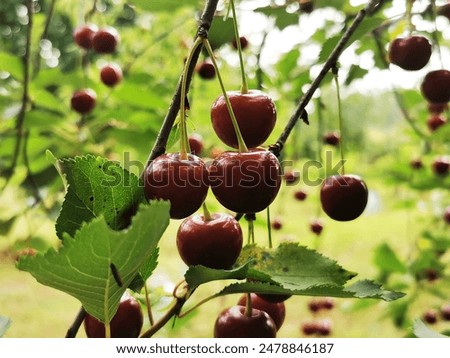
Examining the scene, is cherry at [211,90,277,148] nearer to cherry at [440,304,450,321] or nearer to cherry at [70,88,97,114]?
cherry at [70,88,97,114]

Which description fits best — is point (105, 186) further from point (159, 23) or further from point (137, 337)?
point (159, 23)

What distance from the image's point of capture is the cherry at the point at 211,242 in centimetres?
58

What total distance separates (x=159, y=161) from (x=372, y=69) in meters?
1.16

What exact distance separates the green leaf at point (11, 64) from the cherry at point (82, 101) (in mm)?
266

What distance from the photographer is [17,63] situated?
1.82 metres

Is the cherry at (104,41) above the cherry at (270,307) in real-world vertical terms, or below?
above

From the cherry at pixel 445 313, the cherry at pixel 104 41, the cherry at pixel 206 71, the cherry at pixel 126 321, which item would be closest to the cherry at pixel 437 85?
the cherry at pixel 206 71

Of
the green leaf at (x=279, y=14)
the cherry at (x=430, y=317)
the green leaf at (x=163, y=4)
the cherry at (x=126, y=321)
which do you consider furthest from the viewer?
the cherry at (x=430, y=317)

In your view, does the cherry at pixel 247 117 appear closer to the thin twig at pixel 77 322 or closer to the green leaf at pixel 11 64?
the thin twig at pixel 77 322

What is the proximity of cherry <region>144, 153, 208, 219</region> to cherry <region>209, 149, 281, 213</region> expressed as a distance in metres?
0.03

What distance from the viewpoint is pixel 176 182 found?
538 millimetres

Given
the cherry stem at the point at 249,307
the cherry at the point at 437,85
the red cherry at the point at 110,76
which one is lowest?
the cherry stem at the point at 249,307

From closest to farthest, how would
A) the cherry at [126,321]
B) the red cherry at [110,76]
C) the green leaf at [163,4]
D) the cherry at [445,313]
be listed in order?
the cherry at [126,321], the green leaf at [163,4], the red cherry at [110,76], the cherry at [445,313]
